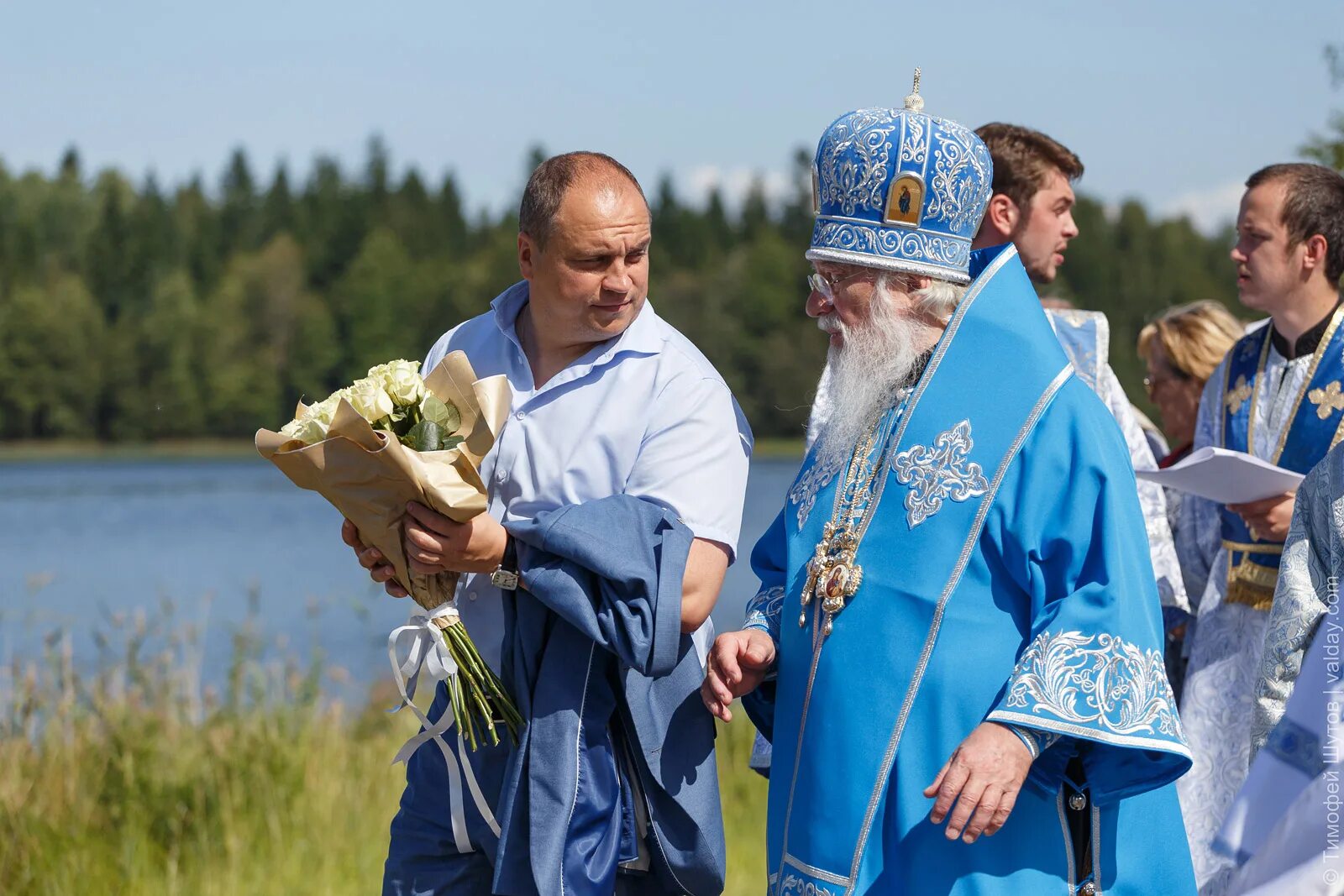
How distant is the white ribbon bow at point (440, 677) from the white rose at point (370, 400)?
0.45m

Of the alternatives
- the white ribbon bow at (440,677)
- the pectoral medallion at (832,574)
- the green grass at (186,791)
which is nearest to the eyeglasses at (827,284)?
the pectoral medallion at (832,574)

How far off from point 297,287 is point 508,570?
52260 millimetres

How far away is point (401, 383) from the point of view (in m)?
3.02

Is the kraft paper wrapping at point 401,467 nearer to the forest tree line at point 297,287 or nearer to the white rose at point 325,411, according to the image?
the white rose at point 325,411

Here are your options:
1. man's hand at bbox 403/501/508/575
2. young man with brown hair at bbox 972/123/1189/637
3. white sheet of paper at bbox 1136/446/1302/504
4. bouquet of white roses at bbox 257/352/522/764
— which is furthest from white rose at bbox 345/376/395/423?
white sheet of paper at bbox 1136/446/1302/504

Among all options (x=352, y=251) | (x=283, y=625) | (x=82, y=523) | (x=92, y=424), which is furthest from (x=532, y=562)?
(x=352, y=251)

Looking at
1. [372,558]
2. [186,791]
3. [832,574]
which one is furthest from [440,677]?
[186,791]

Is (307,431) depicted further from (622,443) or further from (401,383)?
(622,443)

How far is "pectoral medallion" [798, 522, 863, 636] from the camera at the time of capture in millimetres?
2816

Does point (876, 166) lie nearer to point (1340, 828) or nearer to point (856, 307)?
point (856, 307)

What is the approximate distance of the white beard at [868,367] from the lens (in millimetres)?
2918

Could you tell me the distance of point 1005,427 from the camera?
2732mm

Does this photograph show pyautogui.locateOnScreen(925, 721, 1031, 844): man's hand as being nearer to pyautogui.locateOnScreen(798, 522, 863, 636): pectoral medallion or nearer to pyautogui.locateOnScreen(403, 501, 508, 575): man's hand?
pyautogui.locateOnScreen(798, 522, 863, 636): pectoral medallion

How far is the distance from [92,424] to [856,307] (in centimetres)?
4386
